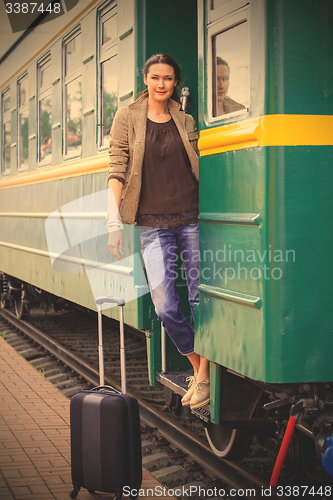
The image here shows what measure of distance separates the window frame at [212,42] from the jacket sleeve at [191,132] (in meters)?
0.36

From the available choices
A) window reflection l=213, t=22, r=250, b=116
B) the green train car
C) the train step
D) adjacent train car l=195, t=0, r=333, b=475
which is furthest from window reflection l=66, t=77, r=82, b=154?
adjacent train car l=195, t=0, r=333, b=475

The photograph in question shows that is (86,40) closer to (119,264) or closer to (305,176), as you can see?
(119,264)

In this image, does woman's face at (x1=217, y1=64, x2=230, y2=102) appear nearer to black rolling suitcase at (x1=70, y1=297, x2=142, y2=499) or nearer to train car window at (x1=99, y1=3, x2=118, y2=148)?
train car window at (x1=99, y1=3, x2=118, y2=148)

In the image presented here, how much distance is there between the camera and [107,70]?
5.06 m

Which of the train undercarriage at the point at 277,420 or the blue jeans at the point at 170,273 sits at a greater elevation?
the blue jeans at the point at 170,273

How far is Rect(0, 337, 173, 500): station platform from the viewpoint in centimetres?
371

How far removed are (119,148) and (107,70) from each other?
1.49 m

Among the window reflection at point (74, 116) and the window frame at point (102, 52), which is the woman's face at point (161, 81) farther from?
the window reflection at point (74, 116)

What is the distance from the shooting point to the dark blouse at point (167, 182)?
3877mm

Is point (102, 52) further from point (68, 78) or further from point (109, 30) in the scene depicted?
point (68, 78)

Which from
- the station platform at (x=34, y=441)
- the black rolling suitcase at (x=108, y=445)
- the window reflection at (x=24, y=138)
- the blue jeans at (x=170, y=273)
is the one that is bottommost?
the station platform at (x=34, y=441)

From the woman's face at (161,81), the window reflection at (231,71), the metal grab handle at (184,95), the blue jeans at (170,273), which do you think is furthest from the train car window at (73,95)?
the window reflection at (231,71)

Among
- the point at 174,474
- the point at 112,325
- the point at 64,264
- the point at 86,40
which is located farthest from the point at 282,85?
the point at 112,325

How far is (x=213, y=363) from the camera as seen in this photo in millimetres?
3572
